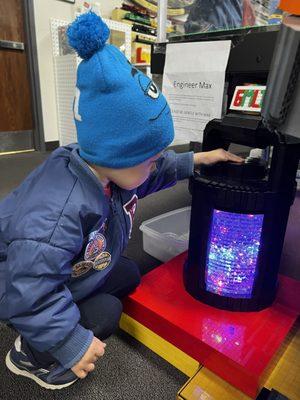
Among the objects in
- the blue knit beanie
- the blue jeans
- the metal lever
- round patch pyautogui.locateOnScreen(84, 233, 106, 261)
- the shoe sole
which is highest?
the metal lever

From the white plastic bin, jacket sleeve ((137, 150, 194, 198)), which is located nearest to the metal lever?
the white plastic bin

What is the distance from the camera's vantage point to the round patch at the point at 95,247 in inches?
22.3

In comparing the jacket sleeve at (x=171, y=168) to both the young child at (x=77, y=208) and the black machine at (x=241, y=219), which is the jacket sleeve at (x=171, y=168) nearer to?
the black machine at (x=241, y=219)

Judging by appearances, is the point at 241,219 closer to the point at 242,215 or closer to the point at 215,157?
the point at 242,215

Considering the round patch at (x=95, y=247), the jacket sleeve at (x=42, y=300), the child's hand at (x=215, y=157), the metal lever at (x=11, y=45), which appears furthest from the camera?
the metal lever at (x=11, y=45)

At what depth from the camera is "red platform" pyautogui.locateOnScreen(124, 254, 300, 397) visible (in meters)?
0.53

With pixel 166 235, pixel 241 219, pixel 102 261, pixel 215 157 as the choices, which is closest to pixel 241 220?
pixel 241 219

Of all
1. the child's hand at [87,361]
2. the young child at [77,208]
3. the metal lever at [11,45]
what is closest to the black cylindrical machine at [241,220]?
the young child at [77,208]

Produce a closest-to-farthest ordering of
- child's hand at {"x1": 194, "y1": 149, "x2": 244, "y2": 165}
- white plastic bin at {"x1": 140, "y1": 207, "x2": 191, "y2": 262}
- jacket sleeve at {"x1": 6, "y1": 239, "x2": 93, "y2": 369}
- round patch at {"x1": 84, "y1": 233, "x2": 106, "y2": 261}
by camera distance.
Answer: jacket sleeve at {"x1": 6, "y1": 239, "x2": 93, "y2": 369}, round patch at {"x1": 84, "y1": 233, "x2": 106, "y2": 261}, child's hand at {"x1": 194, "y1": 149, "x2": 244, "y2": 165}, white plastic bin at {"x1": 140, "y1": 207, "x2": 191, "y2": 262}

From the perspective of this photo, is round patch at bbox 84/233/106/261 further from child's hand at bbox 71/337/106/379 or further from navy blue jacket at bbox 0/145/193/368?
child's hand at bbox 71/337/106/379

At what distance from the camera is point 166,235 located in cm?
97

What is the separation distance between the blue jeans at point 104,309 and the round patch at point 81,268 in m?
0.08

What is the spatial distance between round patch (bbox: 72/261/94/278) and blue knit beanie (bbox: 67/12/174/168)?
0.18 m

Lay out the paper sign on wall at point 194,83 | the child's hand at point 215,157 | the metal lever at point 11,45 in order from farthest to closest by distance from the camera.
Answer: the metal lever at point 11,45, the paper sign on wall at point 194,83, the child's hand at point 215,157
